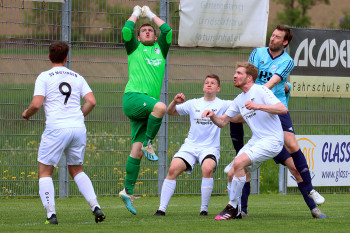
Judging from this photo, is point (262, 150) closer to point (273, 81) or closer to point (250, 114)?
point (250, 114)

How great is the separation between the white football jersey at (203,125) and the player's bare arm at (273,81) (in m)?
0.74

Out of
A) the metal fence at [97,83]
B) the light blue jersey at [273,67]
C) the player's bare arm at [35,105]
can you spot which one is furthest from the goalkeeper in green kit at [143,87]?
the metal fence at [97,83]

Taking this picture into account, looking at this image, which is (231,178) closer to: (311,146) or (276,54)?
(276,54)

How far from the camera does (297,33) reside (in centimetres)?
1295

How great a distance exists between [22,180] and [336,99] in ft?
18.3

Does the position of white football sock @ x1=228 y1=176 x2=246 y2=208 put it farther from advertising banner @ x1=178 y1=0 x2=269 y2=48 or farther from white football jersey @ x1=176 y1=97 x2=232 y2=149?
advertising banner @ x1=178 y1=0 x2=269 y2=48

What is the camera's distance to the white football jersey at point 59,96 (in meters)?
7.54

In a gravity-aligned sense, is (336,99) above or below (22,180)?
above

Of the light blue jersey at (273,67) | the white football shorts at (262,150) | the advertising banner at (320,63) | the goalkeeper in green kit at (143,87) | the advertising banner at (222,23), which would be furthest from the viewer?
the advertising banner at (320,63)

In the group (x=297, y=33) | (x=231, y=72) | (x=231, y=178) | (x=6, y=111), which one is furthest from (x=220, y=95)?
(x=231, y=178)

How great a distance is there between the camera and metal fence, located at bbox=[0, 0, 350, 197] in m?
12.0

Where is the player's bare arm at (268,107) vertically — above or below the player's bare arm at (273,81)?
below

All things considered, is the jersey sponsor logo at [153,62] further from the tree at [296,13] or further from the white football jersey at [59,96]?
the tree at [296,13]

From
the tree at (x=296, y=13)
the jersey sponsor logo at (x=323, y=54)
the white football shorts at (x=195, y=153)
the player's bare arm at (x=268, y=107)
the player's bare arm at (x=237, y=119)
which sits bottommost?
the white football shorts at (x=195, y=153)
